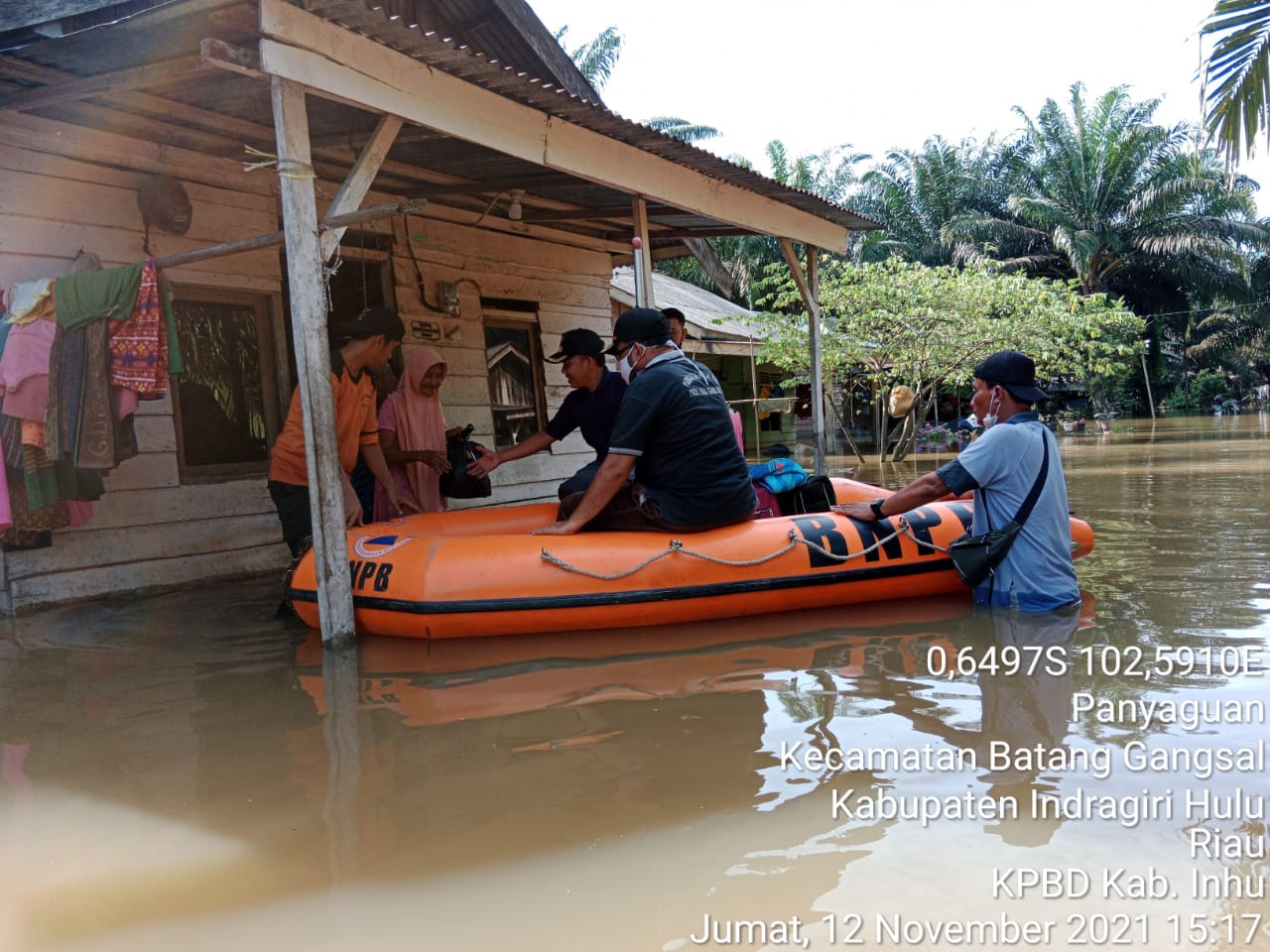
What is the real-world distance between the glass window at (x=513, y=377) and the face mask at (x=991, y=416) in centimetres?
488

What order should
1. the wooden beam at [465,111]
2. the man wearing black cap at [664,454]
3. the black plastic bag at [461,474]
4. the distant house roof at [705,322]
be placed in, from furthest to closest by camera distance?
the distant house roof at [705,322] → the black plastic bag at [461,474] → the man wearing black cap at [664,454] → the wooden beam at [465,111]

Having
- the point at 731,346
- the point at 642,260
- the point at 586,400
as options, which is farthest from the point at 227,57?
the point at 731,346

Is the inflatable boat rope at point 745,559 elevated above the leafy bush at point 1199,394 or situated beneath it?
situated beneath

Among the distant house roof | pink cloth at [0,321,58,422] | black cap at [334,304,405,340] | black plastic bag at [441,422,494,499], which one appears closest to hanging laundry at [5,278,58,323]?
pink cloth at [0,321,58,422]

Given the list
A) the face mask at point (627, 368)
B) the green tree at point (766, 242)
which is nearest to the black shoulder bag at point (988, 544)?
the face mask at point (627, 368)

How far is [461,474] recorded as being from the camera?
654 centimetres

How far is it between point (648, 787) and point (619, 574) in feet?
6.37

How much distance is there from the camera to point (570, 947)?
82.4 inches

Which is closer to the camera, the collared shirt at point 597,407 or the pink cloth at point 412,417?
the collared shirt at point 597,407

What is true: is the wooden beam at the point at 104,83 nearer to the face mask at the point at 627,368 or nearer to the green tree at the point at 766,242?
the face mask at the point at 627,368

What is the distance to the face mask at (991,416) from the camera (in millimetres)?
4695

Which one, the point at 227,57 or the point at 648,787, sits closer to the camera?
the point at 648,787

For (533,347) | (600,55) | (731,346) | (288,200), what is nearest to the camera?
(288,200)

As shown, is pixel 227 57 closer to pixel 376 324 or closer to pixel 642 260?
pixel 376 324
